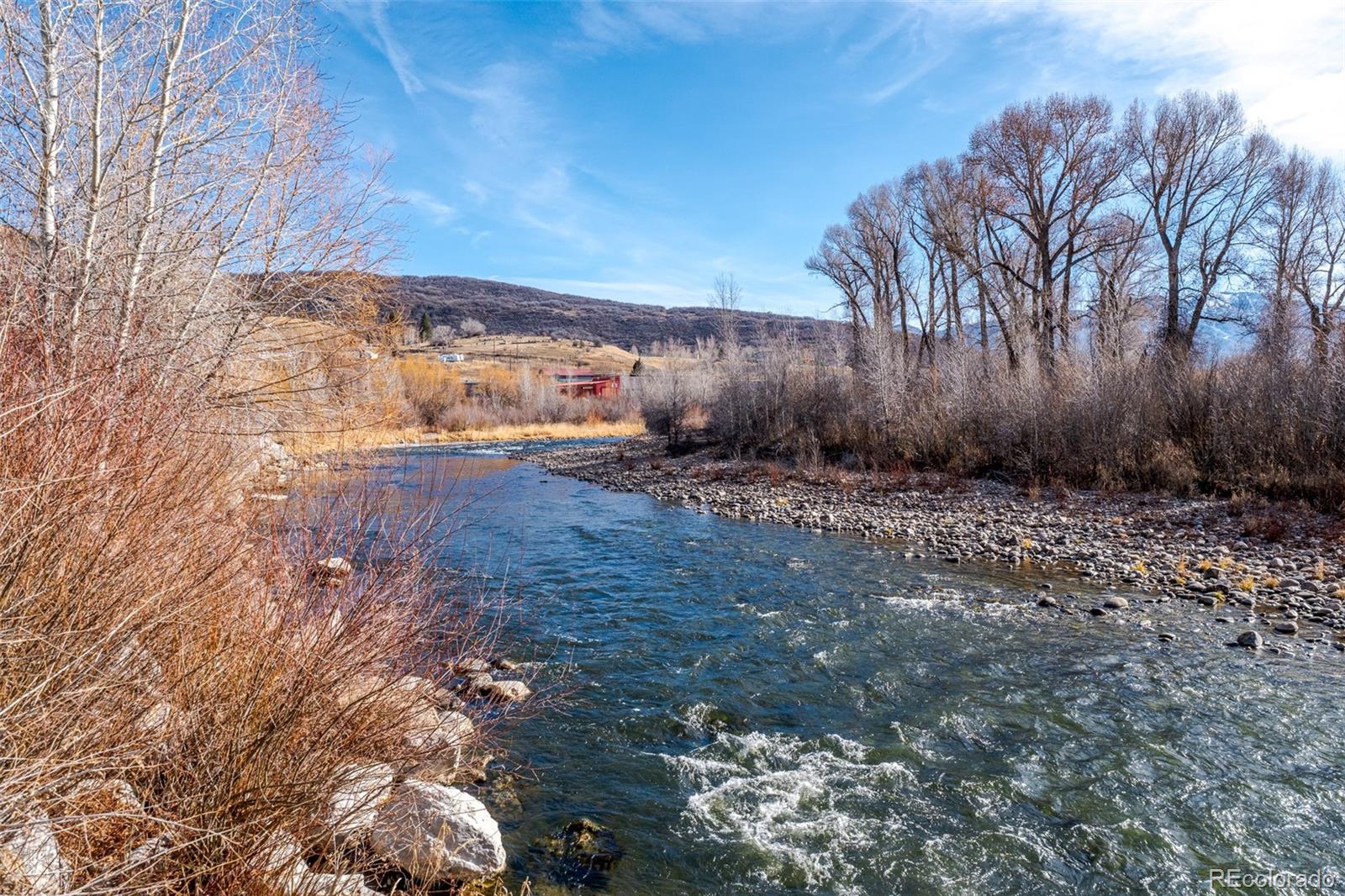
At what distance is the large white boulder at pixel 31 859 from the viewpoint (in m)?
2.14

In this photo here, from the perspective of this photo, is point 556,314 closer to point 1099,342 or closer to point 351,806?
point 1099,342

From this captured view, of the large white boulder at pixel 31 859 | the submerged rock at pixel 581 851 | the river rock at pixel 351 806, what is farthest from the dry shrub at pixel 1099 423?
the large white boulder at pixel 31 859

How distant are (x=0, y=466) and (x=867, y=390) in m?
25.2

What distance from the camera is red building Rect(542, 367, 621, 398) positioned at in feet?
223

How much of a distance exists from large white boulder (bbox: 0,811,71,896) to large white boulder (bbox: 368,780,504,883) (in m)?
1.50

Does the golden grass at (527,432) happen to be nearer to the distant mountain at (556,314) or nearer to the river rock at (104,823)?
the river rock at (104,823)

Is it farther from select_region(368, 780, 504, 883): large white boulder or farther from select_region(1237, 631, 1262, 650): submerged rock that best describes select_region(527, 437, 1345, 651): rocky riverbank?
select_region(368, 780, 504, 883): large white boulder

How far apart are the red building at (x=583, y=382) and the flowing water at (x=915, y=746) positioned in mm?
56318

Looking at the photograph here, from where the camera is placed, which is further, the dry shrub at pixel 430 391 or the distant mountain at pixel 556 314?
the distant mountain at pixel 556 314

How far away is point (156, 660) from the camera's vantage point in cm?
326

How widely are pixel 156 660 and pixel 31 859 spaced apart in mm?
1101

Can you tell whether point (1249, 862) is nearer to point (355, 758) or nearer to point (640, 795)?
point (640, 795)

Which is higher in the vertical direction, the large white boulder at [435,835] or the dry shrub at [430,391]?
the dry shrub at [430,391]

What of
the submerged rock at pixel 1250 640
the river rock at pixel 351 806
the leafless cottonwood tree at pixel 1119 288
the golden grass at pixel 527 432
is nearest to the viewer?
the river rock at pixel 351 806
